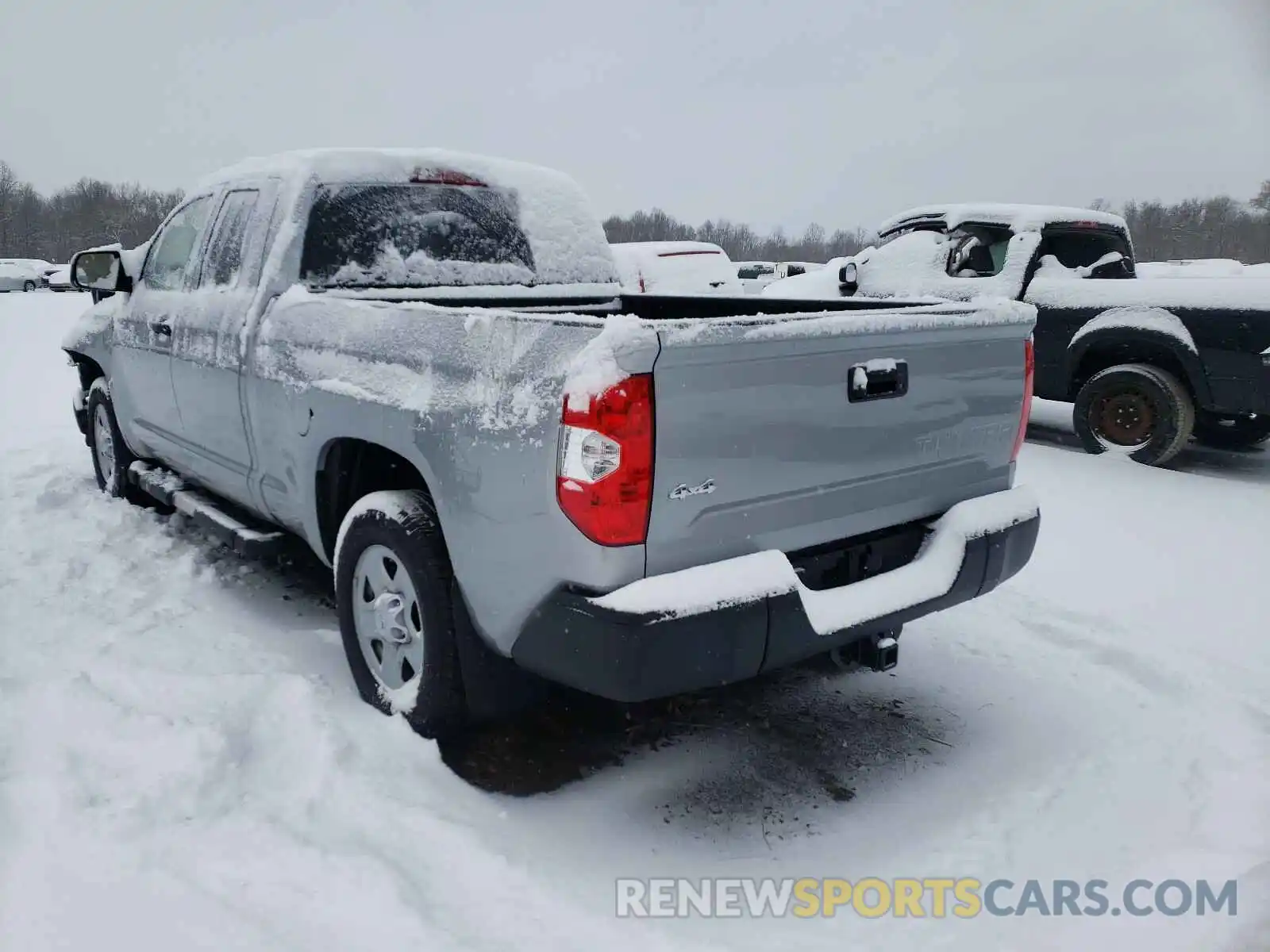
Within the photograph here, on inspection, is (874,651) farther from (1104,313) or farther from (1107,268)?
(1107,268)

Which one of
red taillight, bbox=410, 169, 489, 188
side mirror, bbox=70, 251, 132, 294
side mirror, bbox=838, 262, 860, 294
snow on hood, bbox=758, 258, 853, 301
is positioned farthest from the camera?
snow on hood, bbox=758, 258, 853, 301

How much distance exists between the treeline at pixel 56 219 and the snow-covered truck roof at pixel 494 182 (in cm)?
8846

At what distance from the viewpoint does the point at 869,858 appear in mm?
2615

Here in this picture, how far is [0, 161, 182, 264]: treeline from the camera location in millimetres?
82812

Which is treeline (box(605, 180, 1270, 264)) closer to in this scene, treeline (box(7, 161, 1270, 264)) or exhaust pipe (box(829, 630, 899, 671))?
treeline (box(7, 161, 1270, 264))

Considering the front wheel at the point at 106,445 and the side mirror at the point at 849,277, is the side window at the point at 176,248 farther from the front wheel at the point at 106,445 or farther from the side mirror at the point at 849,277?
the side mirror at the point at 849,277

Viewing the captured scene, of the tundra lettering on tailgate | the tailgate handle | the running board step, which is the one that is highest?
the tailgate handle

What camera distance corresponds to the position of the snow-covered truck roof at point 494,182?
387 centimetres

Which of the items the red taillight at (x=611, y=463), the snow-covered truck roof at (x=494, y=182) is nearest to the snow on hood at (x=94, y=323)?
the snow-covered truck roof at (x=494, y=182)

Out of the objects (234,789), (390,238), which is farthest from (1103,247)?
(234,789)

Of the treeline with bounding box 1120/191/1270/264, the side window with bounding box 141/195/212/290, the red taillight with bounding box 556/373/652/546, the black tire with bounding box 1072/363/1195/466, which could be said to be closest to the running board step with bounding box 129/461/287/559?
the side window with bounding box 141/195/212/290

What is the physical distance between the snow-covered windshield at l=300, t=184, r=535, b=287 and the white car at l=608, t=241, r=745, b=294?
9.32 m

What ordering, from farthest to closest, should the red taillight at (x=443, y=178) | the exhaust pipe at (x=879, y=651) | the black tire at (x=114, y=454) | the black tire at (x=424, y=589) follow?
the black tire at (x=114, y=454) → the red taillight at (x=443, y=178) → the exhaust pipe at (x=879, y=651) → the black tire at (x=424, y=589)

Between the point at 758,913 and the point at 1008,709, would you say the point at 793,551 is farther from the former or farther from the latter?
the point at 1008,709
